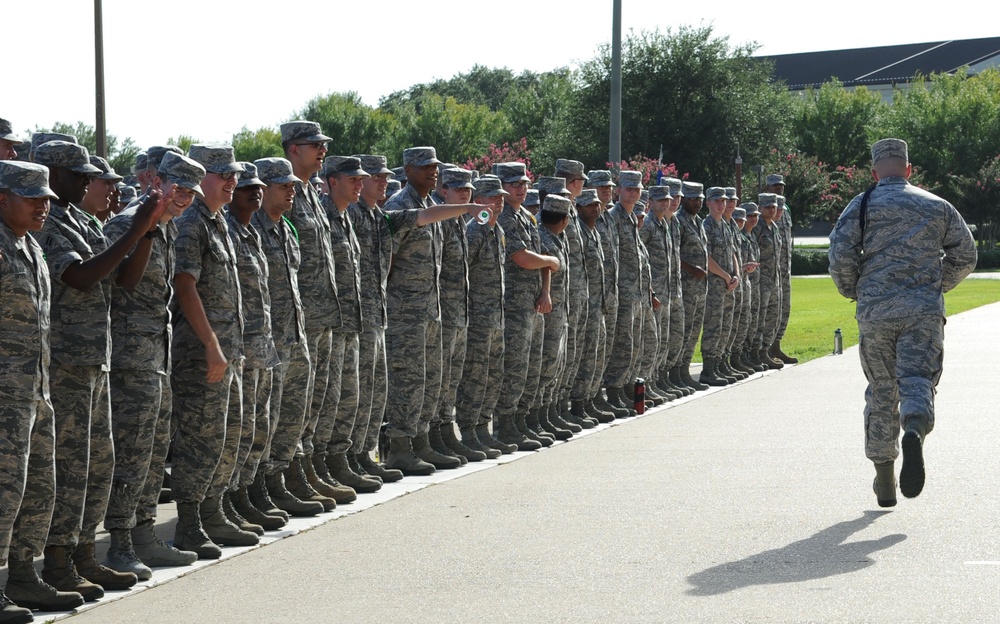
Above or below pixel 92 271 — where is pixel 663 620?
below

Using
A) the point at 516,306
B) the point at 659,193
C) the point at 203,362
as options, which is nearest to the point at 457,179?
the point at 516,306

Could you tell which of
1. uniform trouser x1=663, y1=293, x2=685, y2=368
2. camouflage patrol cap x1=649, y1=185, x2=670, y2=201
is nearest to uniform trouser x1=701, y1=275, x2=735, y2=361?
uniform trouser x1=663, y1=293, x2=685, y2=368

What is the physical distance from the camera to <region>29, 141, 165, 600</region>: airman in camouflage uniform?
271 inches

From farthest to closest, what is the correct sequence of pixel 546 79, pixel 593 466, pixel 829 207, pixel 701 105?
1. pixel 546 79
2. pixel 829 207
3. pixel 701 105
4. pixel 593 466

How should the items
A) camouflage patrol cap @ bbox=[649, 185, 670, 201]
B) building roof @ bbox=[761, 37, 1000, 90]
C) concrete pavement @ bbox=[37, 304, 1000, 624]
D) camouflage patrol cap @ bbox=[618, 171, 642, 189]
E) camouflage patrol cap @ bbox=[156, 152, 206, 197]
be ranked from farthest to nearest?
building roof @ bbox=[761, 37, 1000, 90] → camouflage patrol cap @ bbox=[649, 185, 670, 201] → camouflage patrol cap @ bbox=[618, 171, 642, 189] → camouflage patrol cap @ bbox=[156, 152, 206, 197] → concrete pavement @ bbox=[37, 304, 1000, 624]

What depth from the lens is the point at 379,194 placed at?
10695 millimetres

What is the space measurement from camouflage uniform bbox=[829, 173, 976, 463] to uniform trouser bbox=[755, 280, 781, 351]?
10751mm

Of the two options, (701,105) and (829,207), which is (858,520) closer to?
(701,105)

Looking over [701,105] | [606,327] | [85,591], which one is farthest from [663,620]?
[701,105]

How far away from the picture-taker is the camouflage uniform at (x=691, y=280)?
17.5 meters

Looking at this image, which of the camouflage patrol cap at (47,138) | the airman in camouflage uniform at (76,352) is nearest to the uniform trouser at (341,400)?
the camouflage patrol cap at (47,138)

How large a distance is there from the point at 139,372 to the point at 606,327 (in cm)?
815

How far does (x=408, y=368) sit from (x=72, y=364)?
4.36 meters

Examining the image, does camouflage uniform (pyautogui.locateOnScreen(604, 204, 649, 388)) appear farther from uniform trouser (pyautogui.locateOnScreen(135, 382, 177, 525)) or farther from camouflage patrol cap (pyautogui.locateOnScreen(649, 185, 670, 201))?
uniform trouser (pyautogui.locateOnScreen(135, 382, 177, 525))
